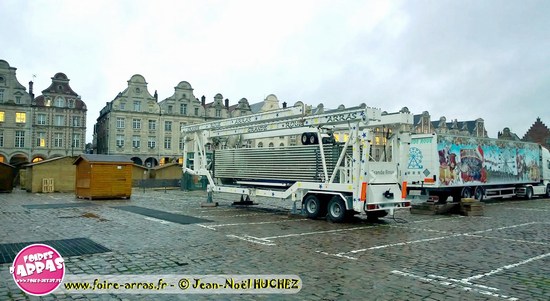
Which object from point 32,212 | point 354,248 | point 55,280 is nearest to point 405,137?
point 354,248

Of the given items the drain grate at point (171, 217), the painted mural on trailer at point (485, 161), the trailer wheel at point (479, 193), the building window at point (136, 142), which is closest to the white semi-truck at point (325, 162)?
the drain grate at point (171, 217)

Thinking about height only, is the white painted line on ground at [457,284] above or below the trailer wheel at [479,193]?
below

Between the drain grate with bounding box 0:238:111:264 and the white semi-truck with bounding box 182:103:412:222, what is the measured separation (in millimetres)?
7921

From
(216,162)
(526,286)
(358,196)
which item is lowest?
(526,286)

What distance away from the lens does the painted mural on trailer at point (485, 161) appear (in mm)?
22000

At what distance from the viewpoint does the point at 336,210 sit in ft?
47.9

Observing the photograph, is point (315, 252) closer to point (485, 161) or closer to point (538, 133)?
point (485, 161)

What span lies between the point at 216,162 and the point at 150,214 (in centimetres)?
560

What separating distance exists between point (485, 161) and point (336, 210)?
14.7m

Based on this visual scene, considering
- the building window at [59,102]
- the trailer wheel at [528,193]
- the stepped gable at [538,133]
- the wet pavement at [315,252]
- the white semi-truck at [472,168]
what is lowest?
the wet pavement at [315,252]

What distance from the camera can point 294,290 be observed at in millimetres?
6371

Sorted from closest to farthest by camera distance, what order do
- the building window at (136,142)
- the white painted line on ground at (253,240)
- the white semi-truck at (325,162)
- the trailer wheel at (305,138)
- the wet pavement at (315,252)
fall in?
1. the wet pavement at (315,252)
2. the white painted line on ground at (253,240)
3. the white semi-truck at (325,162)
4. the trailer wheel at (305,138)
5. the building window at (136,142)

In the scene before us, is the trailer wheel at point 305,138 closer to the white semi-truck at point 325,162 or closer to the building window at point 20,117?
the white semi-truck at point 325,162

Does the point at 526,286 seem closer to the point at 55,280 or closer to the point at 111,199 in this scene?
the point at 55,280
